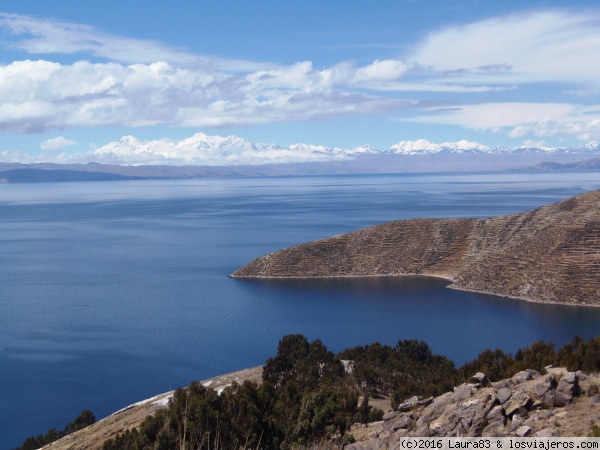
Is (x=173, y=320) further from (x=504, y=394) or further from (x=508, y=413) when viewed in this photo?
(x=508, y=413)

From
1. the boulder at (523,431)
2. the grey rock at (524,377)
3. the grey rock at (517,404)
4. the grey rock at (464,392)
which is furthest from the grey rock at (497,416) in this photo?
the grey rock at (524,377)

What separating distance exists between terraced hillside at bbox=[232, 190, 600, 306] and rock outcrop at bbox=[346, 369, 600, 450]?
1855 inches

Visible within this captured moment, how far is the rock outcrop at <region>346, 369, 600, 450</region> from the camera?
43.5 feet

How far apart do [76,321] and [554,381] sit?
47.1 meters

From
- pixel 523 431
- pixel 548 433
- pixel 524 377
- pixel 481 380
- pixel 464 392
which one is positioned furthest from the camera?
pixel 481 380

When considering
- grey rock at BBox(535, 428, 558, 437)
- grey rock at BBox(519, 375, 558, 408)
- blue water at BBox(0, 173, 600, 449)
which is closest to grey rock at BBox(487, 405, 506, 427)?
grey rock at BBox(519, 375, 558, 408)

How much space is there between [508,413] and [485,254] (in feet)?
202

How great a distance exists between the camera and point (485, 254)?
241 ft

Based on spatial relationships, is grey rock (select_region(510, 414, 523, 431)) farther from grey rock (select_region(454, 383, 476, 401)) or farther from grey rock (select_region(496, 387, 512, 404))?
grey rock (select_region(454, 383, 476, 401))

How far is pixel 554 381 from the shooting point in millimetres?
14984

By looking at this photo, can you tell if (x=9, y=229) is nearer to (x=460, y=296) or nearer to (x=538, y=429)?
(x=460, y=296)

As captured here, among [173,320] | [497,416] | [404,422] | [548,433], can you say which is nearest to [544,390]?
[497,416]

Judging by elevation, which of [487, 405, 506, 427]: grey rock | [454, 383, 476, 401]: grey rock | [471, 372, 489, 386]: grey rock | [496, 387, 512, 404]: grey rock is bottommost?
[471, 372, 489, 386]: grey rock

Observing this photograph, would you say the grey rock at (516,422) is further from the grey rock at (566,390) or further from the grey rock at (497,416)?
the grey rock at (566,390)
